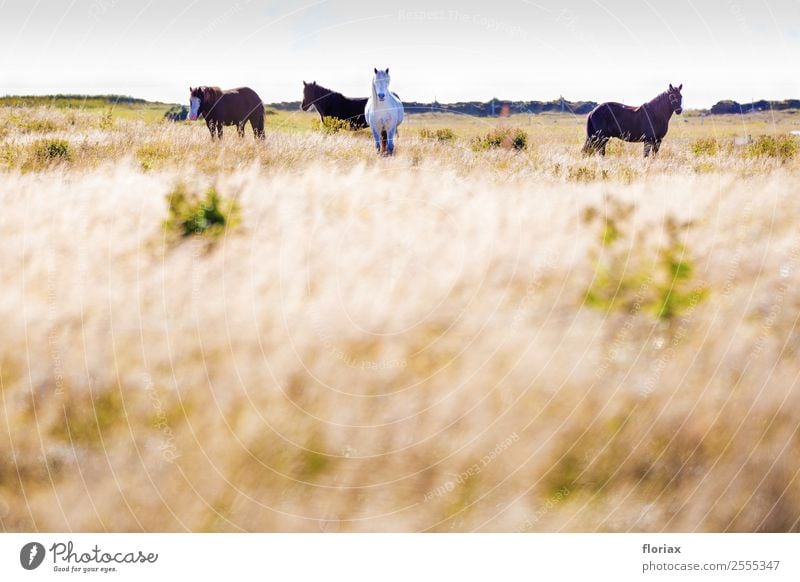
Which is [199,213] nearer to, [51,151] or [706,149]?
[51,151]

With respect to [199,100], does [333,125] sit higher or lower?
lower

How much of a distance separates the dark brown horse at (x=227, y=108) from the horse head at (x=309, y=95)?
3.57 ft

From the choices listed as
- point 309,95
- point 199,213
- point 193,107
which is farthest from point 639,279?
point 309,95

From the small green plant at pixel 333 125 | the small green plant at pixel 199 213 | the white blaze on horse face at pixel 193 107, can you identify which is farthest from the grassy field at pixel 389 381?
the small green plant at pixel 333 125

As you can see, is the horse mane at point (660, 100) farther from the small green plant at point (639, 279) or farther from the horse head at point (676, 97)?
the small green plant at point (639, 279)

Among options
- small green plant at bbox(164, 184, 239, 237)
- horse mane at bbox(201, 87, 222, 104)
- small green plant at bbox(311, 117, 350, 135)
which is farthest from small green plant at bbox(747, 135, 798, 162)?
small green plant at bbox(164, 184, 239, 237)

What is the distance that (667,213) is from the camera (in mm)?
5215

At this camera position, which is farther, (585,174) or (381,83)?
(381,83)

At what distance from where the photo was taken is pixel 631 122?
18391 millimetres

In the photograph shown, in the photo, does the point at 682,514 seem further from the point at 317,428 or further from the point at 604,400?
the point at 317,428

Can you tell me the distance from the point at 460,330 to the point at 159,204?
7.59 feet

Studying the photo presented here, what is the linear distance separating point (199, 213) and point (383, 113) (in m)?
8.98

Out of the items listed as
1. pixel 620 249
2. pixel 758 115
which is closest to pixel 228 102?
pixel 620 249

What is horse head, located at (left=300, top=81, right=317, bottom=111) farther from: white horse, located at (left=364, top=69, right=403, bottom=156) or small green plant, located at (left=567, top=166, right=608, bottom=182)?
small green plant, located at (left=567, top=166, right=608, bottom=182)
